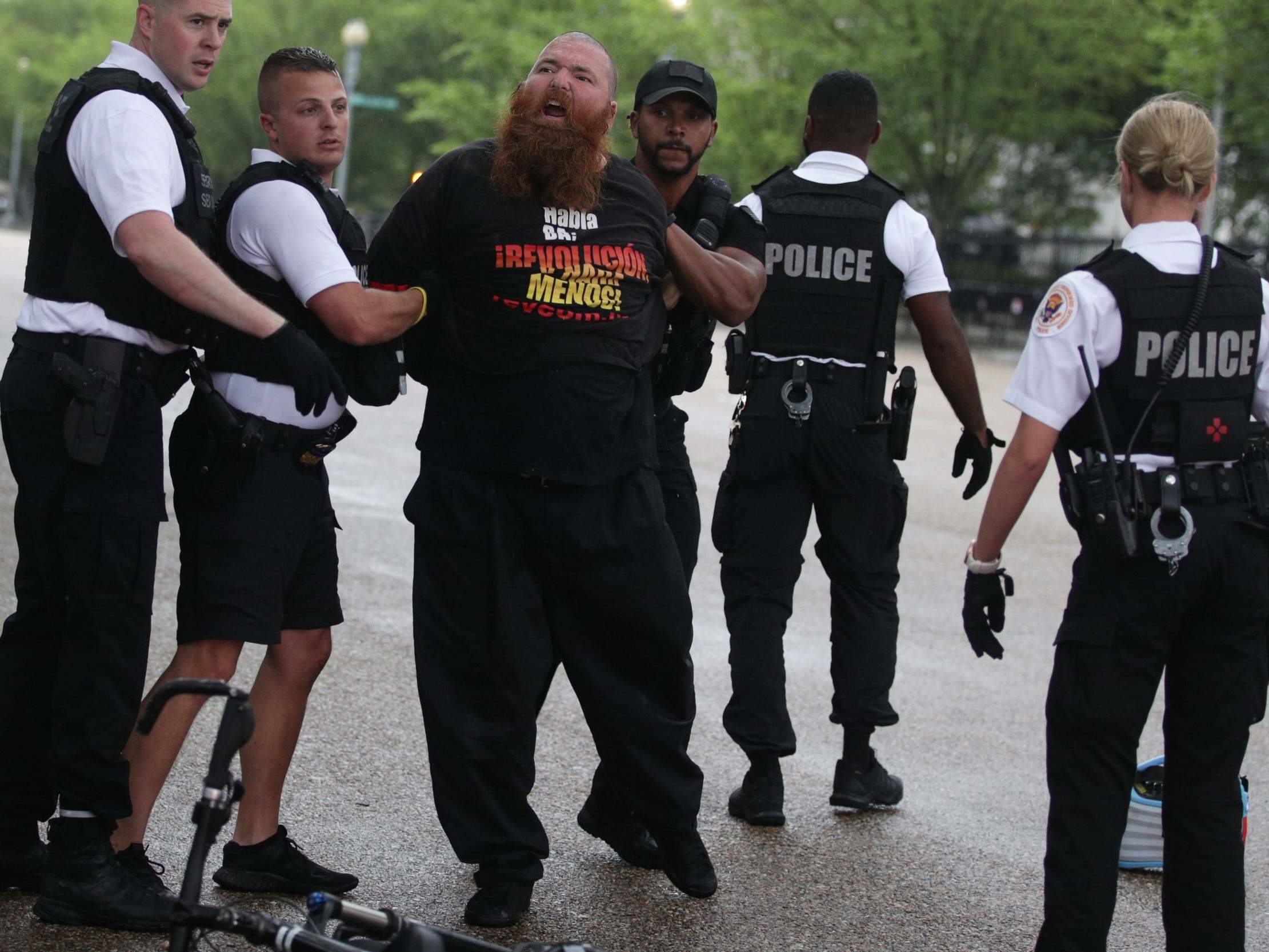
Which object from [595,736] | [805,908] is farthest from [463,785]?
[805,908]

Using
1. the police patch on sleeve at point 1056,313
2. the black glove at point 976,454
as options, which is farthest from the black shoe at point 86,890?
the black glove at point 976,454

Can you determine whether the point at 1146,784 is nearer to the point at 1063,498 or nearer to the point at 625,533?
the point at 1063,498

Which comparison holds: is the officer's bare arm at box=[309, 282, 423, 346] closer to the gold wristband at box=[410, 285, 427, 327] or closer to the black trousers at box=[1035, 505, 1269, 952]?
the gold wristband at box=[410, 285, 427, 327]

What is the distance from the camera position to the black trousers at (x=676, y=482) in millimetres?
4527

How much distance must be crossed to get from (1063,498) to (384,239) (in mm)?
1651

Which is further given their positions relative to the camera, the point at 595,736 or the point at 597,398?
the point at 595,736

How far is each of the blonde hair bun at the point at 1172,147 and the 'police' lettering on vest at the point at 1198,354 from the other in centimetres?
32

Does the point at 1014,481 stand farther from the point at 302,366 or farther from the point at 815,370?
the point at 815,370

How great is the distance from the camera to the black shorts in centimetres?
368

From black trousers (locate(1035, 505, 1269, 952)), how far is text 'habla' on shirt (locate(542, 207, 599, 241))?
1.35m

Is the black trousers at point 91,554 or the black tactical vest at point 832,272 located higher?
the black tactical vest at point 832,272

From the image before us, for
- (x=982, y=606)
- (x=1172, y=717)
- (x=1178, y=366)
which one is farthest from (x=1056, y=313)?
(x=1172, y=717)

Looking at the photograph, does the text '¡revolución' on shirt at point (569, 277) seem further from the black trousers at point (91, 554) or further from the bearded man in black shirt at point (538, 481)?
the black trousers at point (91, 554)

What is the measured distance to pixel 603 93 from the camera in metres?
3.82
